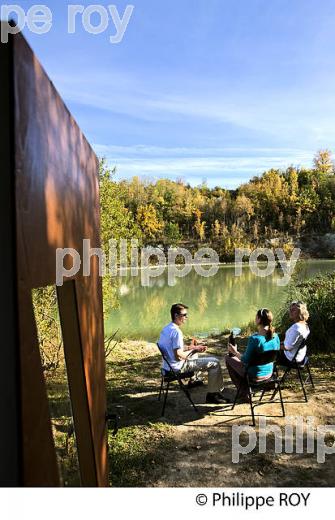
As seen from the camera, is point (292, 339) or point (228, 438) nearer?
point (228, 438)

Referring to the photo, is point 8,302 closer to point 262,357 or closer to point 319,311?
point 262,357

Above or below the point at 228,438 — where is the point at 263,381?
above

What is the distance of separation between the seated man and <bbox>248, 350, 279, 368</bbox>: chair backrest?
76cm

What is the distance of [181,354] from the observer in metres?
4.59

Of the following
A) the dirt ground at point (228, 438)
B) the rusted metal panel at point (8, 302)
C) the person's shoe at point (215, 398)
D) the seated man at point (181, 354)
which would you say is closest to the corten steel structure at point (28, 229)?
the rusted metal panel at point (8, 302)

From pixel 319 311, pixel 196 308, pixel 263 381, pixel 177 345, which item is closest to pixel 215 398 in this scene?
pixel 263 381

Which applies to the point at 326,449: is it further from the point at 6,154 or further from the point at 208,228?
the point at 208,228

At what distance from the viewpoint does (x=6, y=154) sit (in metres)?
1.07

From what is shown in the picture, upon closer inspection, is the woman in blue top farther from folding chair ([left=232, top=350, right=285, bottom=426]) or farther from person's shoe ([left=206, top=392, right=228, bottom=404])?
person's shoe ([left=206, top=392, right=228, bottom=404])

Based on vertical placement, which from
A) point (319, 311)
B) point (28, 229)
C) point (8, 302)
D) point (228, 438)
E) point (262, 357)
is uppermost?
point (28, 229)

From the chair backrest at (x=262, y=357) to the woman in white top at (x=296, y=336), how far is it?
67cm

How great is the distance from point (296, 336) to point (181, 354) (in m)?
1.35

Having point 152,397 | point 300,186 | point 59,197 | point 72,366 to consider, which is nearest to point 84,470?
point 72,366

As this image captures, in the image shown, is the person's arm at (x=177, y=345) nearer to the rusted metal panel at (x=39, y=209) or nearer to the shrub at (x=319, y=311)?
the rusted metal panel at (x=39, y=209)
